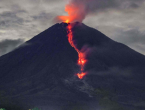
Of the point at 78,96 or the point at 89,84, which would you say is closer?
the point at 78,96

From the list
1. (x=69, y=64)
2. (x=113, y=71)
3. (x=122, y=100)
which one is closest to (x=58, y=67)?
(x=69, y=64)

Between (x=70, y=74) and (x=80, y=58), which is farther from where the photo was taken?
(x=80, y=58)

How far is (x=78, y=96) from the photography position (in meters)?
121

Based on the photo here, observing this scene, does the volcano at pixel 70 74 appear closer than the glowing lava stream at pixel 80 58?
Yes

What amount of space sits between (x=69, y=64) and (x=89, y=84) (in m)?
18.0

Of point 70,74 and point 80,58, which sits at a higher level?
point 80,58

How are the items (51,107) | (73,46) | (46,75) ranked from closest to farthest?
(51,107) → (46,75) → (73,46)

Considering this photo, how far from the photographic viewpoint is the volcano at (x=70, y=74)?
4587 inches

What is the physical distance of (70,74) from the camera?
138375mm

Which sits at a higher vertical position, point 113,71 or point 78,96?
point 113,71

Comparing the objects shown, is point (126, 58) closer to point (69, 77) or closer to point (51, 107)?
point (69, 77)

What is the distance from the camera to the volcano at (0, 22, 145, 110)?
116 metres

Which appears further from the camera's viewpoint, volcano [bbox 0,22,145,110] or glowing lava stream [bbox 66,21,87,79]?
glowing lava stream [bbox 66,21,87,79]

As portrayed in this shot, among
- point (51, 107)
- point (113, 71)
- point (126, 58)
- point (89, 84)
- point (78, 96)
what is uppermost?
point (126, 58)
